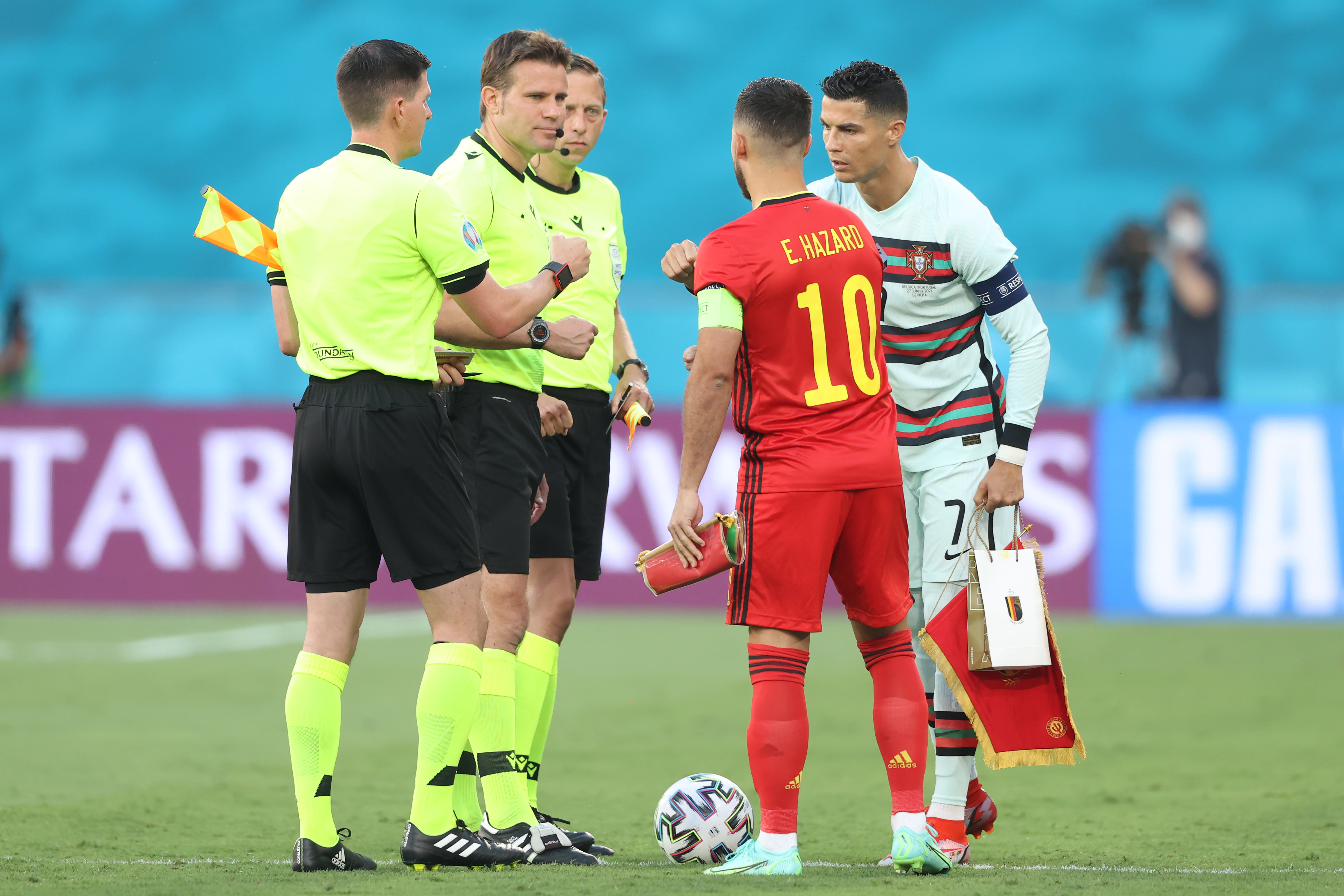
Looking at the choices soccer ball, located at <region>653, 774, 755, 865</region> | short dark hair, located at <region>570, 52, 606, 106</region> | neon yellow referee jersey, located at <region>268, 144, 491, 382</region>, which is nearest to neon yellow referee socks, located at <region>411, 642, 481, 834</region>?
soccer ball, located at <region>653, 774, 755, 865</region>

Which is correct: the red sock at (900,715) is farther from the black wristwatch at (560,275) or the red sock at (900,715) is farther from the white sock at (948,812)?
the black wristwatch at (560,275)

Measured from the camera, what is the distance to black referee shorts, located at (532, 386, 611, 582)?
5.97 m

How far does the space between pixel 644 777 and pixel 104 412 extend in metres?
8.09

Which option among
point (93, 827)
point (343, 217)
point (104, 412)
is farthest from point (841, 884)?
point (104, 412)

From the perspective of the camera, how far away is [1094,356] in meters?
13.8

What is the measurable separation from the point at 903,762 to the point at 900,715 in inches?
5.5

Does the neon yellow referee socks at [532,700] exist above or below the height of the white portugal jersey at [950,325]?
below

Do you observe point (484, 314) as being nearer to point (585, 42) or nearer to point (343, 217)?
point (343, 217)

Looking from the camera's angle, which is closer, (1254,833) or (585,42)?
(1254,833)

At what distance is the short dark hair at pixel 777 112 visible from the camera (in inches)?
195

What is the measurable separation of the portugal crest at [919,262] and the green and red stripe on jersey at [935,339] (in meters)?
0.17

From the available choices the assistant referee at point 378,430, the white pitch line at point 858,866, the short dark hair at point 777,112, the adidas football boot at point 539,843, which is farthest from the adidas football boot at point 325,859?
the short dark hair at point 777,112

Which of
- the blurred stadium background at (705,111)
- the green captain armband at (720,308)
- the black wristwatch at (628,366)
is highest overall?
the blurred stadium background at (705,111)

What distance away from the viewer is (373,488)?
490cm
